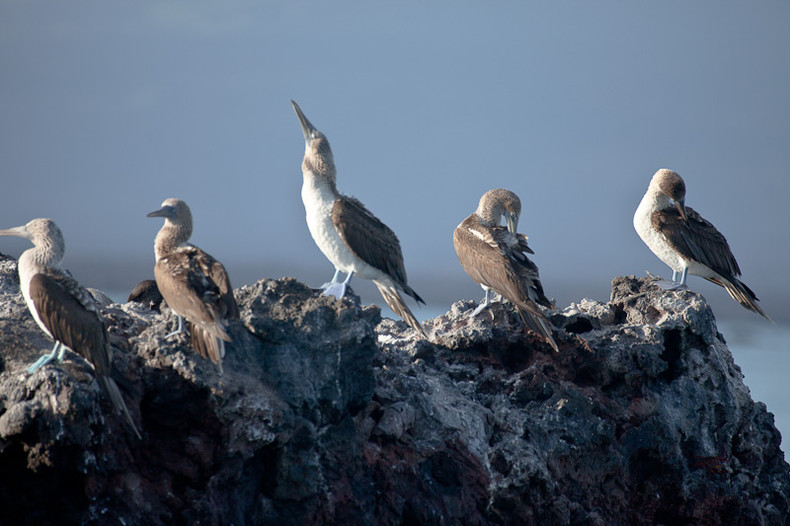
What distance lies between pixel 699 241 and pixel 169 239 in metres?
6.36

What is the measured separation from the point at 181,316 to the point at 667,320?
16.7 feet

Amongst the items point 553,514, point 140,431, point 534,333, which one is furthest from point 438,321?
point 140,431

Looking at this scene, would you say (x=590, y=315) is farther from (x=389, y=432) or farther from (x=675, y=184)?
(x=389, y=432)

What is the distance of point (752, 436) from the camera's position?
946 cm

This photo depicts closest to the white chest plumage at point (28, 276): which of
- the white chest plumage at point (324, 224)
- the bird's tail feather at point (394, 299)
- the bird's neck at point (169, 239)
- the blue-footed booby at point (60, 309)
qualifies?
the blue-footed booby at point (60, 309)

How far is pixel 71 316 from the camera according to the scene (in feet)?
20.7

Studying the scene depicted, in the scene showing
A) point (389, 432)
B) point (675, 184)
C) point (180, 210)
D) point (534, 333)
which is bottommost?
point (389, 432)

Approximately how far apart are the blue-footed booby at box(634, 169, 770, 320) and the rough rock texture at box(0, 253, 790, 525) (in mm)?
930

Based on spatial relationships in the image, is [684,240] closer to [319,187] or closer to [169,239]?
[319,187]

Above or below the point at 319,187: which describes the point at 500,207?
above

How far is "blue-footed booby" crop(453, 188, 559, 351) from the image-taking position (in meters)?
9.04

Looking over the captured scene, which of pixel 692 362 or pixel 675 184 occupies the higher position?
pixel 675 184

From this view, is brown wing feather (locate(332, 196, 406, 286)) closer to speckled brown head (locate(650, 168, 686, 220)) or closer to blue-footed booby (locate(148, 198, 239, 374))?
blue-footed booby (locate(148, 198, 239, 374))

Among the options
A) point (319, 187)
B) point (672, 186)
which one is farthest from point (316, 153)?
point (672, 186)
